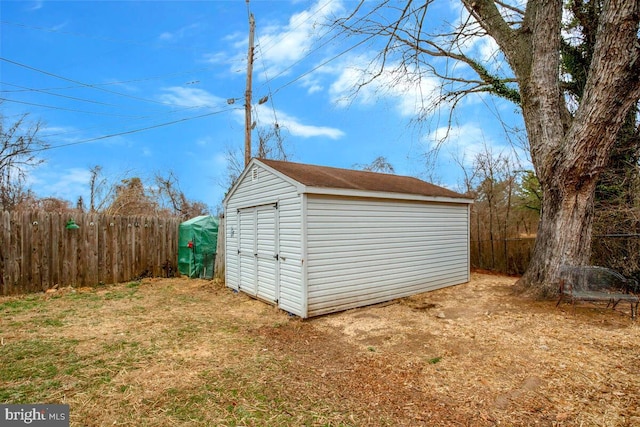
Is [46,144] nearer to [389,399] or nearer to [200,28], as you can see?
[200,28]

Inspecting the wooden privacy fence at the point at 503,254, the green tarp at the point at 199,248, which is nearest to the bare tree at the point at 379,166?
the wooden privacy fence at the point at 503,254

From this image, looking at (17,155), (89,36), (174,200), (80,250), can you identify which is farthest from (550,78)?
(174,200)

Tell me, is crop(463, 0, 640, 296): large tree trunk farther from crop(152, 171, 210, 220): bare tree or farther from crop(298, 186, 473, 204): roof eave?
crop(152, 171, 210, 220): bare tree

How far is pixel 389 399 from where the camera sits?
277 centimetres

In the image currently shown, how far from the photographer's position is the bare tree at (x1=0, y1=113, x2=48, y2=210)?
994 cm

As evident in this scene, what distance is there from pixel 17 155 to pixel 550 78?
1455 centimetres

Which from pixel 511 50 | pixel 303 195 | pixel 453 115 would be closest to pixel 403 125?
pixel 453 115

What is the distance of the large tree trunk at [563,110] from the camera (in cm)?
495

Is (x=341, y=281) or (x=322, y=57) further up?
(x=322, y=57)

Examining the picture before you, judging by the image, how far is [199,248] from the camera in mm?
8758

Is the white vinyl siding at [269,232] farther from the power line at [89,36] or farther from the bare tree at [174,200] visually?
the bare tree at [174,200]

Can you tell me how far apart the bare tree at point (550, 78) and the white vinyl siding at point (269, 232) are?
130 inches

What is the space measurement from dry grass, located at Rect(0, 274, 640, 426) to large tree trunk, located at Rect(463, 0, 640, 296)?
1.26 meters

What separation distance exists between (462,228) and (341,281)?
4.16 metres
